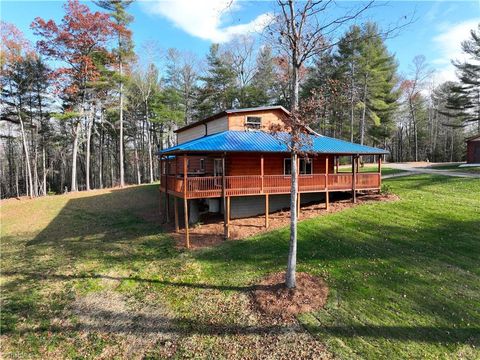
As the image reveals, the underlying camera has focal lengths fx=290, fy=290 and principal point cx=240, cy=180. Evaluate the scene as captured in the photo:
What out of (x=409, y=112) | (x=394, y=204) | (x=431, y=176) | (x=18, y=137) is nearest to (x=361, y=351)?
(x=394, y=204)

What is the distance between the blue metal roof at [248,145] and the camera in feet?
45.3

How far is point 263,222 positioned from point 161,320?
8.65m

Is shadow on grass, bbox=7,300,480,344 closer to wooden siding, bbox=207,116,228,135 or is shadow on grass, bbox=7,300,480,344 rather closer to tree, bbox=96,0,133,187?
wooden siding, bbox=207,116,228,135

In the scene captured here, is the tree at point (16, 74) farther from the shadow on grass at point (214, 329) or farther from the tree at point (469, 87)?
the tree at point (469, 87)

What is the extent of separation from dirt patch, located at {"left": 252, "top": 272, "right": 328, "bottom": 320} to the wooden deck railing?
5937 millimetres

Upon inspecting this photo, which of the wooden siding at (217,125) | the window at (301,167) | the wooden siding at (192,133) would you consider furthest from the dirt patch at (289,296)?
the wooden siding at (192,133)

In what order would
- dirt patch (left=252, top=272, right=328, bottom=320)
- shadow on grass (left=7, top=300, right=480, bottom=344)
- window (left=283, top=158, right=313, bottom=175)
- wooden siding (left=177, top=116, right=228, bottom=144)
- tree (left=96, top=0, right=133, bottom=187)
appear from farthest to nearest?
1. tree (left=96, top=0, right=133, bottom=187)
2. wooden siding (left=177, top=116, right=228, bottom=144)
3. window (left=283, top=158, right=313, bottom=175)
4. dirt patch (left=252, top=272, right=328, bottom=320)
5. shadow on grass (left=7, top=300, right=480, bottom=344)

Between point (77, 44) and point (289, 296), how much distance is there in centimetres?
2763

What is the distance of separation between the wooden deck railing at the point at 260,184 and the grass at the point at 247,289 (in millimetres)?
2314

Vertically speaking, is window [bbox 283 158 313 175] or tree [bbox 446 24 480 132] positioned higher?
tree [bbox 446 24 480 132]

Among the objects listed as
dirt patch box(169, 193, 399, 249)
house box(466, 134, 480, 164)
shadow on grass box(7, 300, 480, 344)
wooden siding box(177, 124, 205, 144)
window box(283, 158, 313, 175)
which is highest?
wooden siding box(177, 124, 205, 144)

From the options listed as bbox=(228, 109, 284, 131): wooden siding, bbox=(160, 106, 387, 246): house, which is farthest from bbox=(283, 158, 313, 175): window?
bbox=(228, 109, 284, 131): wooden siding

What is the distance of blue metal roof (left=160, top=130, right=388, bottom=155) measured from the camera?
13.8 m

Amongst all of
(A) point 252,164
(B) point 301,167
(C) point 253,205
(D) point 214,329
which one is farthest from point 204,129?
(D) point 214,329
